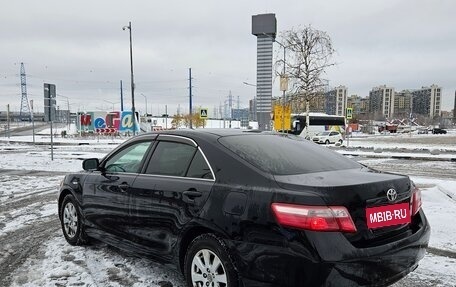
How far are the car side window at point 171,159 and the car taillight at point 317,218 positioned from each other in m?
1.27

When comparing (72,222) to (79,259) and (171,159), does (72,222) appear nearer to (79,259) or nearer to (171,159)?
(79,259)

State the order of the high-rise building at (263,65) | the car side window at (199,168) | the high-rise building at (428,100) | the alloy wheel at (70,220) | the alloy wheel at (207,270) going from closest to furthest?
the alloy wheel at (207,270) → the car side window at (199,168) → the alloy wheel at (70,220) → the high-rise building at (263,65) → the high-rise building at (428,100)

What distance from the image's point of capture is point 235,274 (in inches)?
126

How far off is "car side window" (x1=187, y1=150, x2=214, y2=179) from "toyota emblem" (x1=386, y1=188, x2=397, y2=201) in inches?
56.5

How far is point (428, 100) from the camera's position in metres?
159

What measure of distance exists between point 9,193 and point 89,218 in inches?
231

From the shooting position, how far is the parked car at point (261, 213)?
2869 millimetres

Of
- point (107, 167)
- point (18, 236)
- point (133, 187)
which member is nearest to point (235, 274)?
point (133, 187)

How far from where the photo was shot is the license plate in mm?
3037

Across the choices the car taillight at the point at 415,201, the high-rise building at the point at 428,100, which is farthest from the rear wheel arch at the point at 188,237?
the high-rise building at the point at 428,100

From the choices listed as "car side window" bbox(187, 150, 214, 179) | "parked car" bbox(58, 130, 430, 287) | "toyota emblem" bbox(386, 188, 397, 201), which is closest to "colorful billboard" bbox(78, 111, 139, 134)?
"parked car" bbox(58, 130, 430, 287)

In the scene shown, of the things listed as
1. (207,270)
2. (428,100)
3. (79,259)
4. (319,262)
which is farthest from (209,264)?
(428,100)

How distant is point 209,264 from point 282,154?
1.20 meters

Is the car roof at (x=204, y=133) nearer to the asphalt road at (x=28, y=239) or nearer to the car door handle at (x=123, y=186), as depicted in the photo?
the car door handle at (x=123, y=186)
